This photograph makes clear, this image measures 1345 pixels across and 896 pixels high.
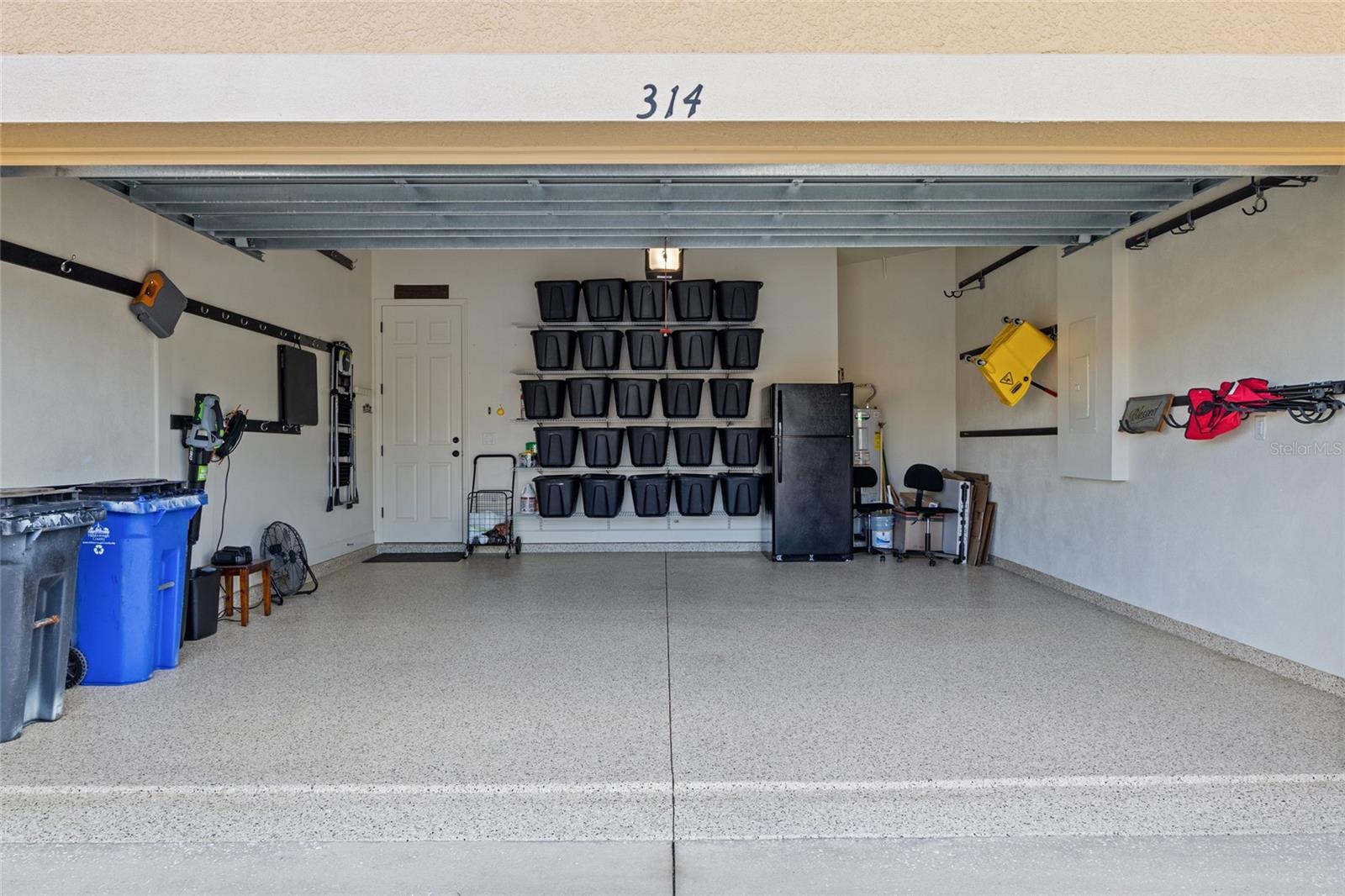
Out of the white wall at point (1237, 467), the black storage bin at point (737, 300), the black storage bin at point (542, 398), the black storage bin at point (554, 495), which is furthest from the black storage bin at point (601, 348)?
the white wall at point (1237, 467)

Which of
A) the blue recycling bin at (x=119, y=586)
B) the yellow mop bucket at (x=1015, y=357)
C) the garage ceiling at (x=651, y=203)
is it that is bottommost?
the blue recycling bin at (x=119, y=586)

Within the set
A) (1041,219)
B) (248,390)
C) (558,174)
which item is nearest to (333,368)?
(248,390)

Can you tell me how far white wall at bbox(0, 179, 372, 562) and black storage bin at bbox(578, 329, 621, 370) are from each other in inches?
90.6

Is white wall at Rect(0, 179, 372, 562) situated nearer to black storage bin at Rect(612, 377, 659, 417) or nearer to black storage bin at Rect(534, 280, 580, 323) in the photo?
black storage bin at Rect(534, 280, 580, 323)

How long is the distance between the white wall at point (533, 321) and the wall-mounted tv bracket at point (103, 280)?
6.79 ft

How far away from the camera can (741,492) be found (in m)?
7.08

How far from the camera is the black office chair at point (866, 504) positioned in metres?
7.07

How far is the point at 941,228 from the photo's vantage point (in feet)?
14.7

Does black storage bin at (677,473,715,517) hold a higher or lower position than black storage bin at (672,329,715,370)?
lower

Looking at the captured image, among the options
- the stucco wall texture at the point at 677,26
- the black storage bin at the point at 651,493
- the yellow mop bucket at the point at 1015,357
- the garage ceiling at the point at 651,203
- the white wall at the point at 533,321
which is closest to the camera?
the stucco wall texture at the point at 677,26

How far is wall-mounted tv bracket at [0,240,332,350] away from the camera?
3312mm

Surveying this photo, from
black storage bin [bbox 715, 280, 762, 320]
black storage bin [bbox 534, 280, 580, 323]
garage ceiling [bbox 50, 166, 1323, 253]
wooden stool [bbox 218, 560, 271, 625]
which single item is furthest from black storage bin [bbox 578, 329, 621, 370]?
wooden stool [bbox 218, 560, 271, 625]

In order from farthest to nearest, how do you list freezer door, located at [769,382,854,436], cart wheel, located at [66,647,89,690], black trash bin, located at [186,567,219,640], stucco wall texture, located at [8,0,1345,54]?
freezer door, located at [769,382,854,436]
black trash bin, located at [186,567,219,640]
cart wheel, located at [66,647,89,690]
stucco wall texture, located at [8,0,1345,54]

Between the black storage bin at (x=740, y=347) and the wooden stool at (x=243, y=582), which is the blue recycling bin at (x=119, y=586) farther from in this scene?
the black storage bin at (x=740, y=347)
